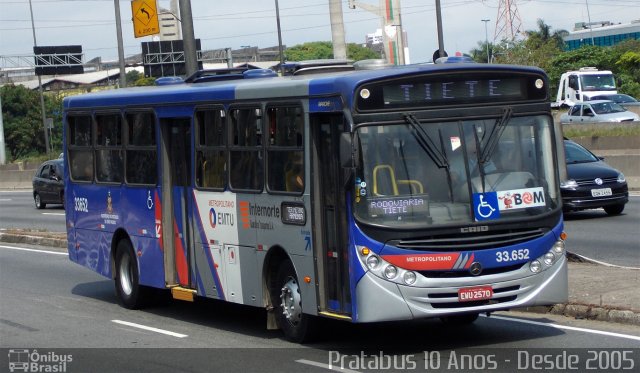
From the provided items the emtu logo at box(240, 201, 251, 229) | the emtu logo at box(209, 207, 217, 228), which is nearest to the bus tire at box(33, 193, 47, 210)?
the emtu logo at box(209, 207, 217, 228)

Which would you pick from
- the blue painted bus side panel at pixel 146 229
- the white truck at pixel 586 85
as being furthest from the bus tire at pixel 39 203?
the white truck at pixel 586 85

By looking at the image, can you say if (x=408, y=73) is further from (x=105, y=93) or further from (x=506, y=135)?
(x=105, y=93)

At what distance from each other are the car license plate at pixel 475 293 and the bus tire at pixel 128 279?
582cm

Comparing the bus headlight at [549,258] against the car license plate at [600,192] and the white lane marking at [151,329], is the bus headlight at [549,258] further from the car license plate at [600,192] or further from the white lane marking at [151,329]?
the car license plate at [600,192]

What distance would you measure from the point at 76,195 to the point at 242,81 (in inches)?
185

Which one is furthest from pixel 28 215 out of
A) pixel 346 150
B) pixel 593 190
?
pixel 346 150

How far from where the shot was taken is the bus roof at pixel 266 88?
10.3 m

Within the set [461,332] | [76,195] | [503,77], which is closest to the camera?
[503,77]

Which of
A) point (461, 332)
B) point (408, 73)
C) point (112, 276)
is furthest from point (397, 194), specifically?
point (112, 276)

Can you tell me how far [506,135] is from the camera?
1051 cm

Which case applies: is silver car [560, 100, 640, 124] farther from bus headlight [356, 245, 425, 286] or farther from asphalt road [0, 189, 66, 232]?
bus headlight [356, 245, 425, 286]

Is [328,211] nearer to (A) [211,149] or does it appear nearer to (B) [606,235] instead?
(A) [211,149]

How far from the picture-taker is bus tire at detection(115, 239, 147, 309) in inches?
579

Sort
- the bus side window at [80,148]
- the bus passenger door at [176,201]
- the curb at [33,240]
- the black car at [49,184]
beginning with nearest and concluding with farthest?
1. the bus passenger door at [176,201]
2. the bus side window at [80,148]
3. the curb at [33,240]
4. the black car at [49,184]
